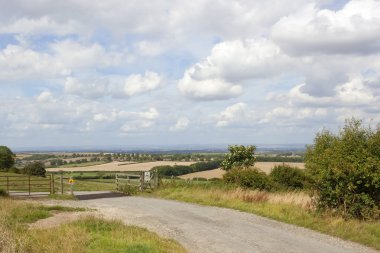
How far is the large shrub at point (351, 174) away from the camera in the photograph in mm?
15836

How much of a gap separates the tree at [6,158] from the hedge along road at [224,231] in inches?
1890

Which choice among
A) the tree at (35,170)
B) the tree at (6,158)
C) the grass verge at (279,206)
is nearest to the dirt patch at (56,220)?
the grass verge at (279,206)

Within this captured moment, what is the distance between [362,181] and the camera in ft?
52.5

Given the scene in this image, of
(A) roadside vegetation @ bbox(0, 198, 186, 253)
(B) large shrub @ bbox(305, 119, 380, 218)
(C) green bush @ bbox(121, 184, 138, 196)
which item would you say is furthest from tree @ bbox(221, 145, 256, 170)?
(A) roadside vegetation @ bbox(0, 198, 186, 253)

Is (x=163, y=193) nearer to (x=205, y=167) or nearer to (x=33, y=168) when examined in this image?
(x=33, y=168)

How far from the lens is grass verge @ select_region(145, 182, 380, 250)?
46.5ft

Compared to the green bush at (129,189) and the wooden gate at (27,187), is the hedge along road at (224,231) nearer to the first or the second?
the green bush at (129,189)

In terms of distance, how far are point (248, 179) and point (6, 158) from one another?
47.9m

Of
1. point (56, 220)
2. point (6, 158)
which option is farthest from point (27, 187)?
point (6, 158)

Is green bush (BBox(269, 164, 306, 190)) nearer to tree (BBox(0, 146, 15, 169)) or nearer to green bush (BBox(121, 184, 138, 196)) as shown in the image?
green bush (BBox(121, 184, 138, 196))

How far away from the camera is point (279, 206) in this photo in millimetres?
19203

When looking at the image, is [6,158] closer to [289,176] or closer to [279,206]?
[289,176]

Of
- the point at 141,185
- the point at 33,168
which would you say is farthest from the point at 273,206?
the point at 33,168

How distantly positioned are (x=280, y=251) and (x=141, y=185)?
65.6 feet
